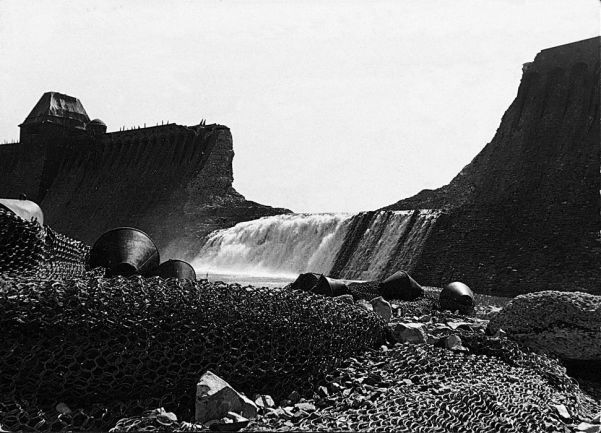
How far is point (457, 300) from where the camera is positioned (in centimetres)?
1099

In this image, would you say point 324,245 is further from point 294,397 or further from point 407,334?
point 294,397

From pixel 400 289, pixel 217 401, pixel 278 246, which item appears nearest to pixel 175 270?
pixel 217 401

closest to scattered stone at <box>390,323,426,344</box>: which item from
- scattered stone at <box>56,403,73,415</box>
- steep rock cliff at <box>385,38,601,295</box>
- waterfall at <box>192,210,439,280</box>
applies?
scattered stone at <box>56,403,73,415</box>

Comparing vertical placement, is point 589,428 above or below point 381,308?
below

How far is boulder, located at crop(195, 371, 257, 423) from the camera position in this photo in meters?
3.83

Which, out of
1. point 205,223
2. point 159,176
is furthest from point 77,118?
point 205,223

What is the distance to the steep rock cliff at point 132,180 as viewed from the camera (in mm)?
36219

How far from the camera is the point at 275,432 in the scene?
348 centimetres

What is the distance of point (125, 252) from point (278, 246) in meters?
18.4

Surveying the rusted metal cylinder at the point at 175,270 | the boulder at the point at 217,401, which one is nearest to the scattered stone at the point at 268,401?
the boulder at the point at 217,401

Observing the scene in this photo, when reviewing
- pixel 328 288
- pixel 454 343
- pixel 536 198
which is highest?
pixel 536 198

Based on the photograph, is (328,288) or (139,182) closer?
(328,288)

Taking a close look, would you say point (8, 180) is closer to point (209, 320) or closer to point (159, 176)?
point (159, 176)

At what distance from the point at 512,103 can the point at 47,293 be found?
24.9m
